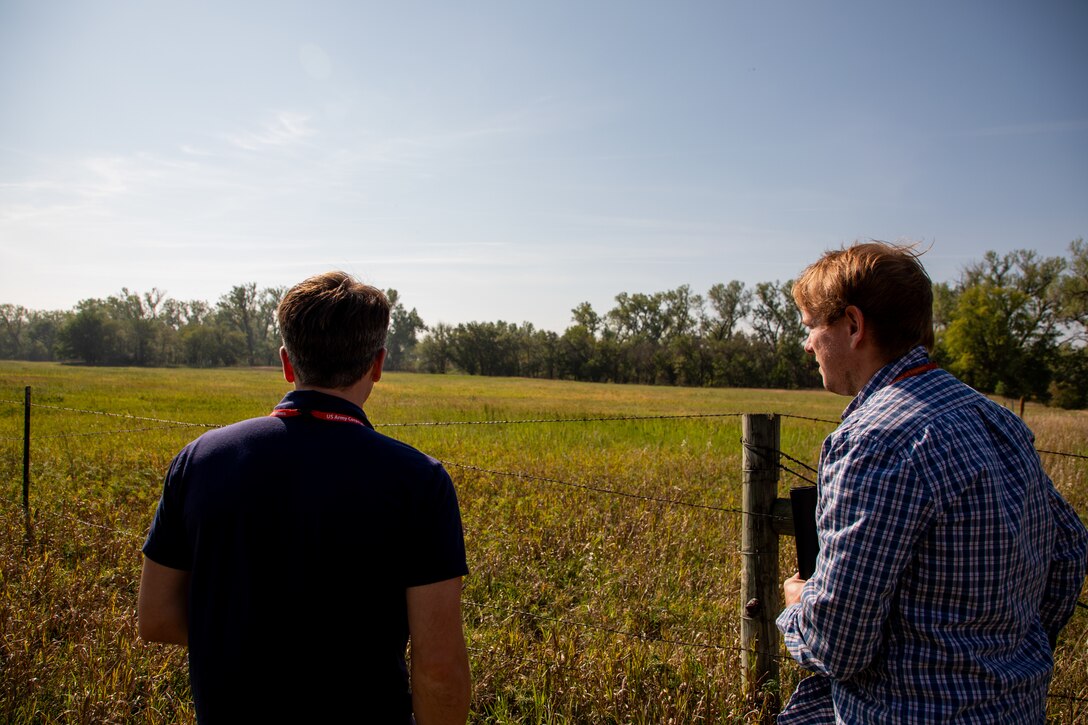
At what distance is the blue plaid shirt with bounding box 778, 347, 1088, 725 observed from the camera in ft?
4.75

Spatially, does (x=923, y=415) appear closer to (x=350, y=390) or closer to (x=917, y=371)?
(x=917, y=371)

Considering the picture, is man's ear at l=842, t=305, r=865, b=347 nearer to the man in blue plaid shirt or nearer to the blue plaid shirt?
the man in blue plaid shirt

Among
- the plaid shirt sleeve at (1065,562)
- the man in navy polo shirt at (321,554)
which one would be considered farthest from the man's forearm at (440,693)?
the plaid shirt sleeve at (1065,562)

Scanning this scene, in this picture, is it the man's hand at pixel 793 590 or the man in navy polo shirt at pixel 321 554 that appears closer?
the man in navy polo shirt at pixel 321 554

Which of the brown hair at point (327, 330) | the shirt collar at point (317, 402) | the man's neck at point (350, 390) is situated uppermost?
the brown hair at point (327, 330)

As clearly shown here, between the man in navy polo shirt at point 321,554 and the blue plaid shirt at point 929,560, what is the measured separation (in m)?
0.91

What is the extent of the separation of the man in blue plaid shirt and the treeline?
58616 mm

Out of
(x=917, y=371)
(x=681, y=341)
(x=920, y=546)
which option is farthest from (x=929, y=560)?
(x=681, y=341)

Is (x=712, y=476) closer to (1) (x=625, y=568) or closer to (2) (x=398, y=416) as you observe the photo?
(1) (x=625, y=568)

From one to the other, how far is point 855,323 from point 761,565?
1954mm

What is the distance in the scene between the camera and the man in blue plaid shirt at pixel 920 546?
1451mm

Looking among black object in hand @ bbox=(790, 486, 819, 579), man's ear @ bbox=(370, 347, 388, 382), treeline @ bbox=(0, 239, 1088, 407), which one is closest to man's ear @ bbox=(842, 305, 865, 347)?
black object in hand @ bbox=(790, 486, 819, 579)

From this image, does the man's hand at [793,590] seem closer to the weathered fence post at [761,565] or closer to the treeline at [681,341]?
the weathered fence post at [761,565]

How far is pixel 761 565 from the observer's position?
3.30 metres
